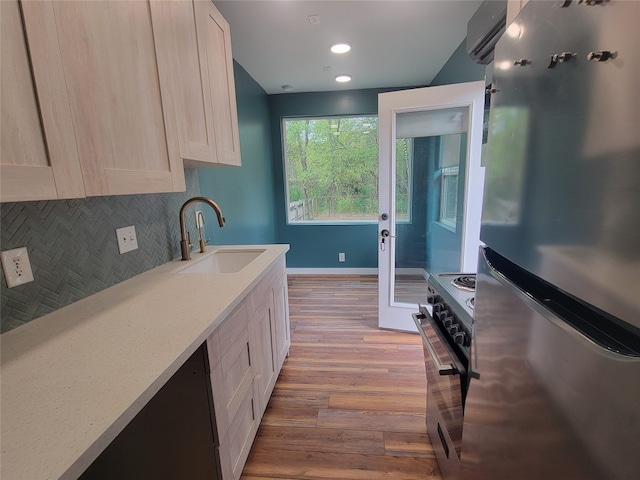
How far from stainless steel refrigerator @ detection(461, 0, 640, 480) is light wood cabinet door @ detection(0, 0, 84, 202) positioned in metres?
1.12

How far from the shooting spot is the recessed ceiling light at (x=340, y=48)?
258 cm

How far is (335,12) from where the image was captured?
6.86ft

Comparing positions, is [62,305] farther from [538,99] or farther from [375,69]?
[375,69]

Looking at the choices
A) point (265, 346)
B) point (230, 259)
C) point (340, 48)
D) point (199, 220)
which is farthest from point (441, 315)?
point (340, 48)

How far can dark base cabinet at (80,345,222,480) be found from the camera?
1.04 meters

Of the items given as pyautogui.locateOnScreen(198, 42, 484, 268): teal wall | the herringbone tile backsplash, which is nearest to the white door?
pyautogui.locateOnScreen(198, 42, 484, 268): teal wall

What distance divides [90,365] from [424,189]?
2870 mm

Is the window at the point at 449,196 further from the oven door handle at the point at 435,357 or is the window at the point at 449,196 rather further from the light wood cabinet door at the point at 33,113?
the light wood cabinet door at the point at 33,113

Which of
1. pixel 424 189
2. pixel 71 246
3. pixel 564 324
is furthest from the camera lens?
pixel 424 189

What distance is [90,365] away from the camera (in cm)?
77

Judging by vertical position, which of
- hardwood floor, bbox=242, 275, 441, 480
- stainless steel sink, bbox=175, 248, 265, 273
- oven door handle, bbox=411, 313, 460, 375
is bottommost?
hardwood floor, bbox=242, 275, 441, 480

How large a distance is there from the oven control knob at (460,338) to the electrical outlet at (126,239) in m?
1.51

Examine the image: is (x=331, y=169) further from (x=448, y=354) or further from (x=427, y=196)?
(x=448, y=354)

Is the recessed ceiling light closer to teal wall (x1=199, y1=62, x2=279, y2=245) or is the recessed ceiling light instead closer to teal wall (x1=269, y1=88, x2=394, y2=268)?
teal wall (x1=199, y1=62, x2=279, y2=245)
